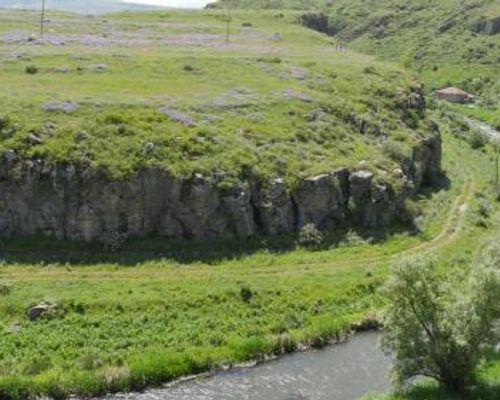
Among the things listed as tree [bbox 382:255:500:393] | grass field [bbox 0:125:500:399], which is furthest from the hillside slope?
tree [bbox 382:255:500:393]

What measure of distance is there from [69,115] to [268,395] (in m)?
41.7

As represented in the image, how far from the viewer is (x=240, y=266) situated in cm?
7156

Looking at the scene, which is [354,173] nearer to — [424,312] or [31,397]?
[424,312]

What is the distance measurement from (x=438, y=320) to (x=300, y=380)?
11.5 m

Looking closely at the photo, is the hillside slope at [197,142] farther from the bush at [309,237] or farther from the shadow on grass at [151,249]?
the bush at [309,237]

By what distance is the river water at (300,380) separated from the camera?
5131 cm

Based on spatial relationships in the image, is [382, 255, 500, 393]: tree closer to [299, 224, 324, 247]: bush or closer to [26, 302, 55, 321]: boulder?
[26, 302, 55, 321]: boulder

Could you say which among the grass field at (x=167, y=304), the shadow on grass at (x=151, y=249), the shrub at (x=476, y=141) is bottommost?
the grass field at (x=167, y=304)

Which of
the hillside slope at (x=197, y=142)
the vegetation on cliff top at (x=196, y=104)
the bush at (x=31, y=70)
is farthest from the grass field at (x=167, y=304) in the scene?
the bush at (x=31, y=70)

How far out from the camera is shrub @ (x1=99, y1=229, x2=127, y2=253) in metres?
70.8

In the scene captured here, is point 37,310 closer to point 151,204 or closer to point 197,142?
point 151,204

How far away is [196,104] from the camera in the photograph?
303 ft

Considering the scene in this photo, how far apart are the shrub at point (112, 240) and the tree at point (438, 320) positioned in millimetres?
30399

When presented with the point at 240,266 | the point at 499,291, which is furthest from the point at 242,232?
the point at 499,291
